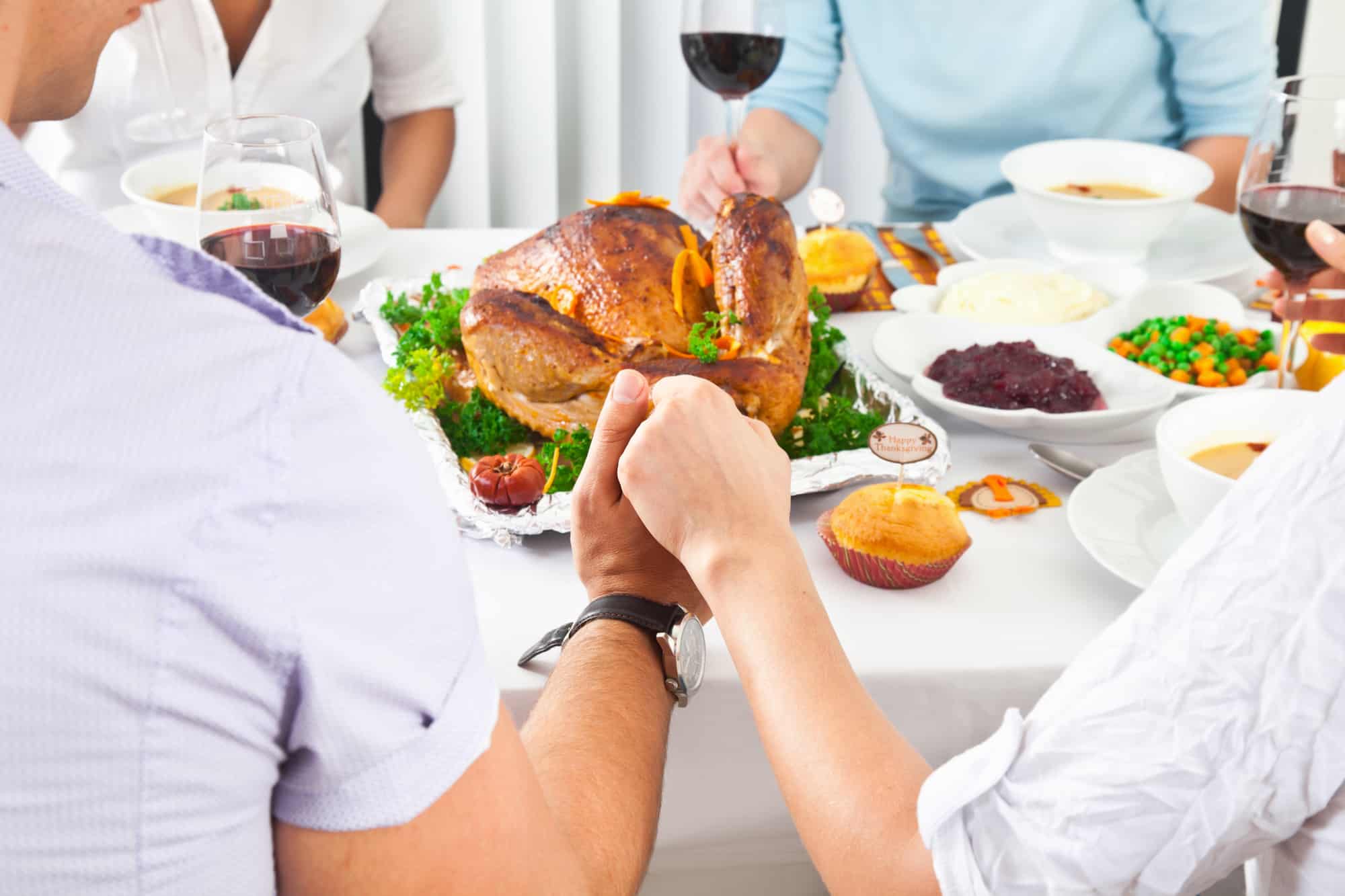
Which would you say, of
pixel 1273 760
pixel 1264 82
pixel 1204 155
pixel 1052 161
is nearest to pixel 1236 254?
pixel 1052 161

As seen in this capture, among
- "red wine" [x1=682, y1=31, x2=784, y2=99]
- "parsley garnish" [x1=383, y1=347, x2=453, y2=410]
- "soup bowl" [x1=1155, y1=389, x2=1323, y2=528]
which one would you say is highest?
"red wine" [x1=682, y1=31, x2=784, y2=99]

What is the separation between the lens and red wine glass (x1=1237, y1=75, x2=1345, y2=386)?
3.96 ft

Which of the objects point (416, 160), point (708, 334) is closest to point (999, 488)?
point (708, 334)

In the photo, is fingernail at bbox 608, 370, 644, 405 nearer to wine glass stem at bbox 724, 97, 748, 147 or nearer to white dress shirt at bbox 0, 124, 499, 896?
white dress shirt at bbox 0, 124, 499, 896

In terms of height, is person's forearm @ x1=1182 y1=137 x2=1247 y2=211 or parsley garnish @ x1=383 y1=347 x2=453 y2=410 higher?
person's forearm @ x1=1182 y1=137 x2=1247 y2=211

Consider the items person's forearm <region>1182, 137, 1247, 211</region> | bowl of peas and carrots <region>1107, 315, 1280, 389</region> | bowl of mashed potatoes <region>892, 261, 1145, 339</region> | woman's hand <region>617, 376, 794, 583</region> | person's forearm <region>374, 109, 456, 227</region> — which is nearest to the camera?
woman's hand <region>617, 376, 794, 583</region>

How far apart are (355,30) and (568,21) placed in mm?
888

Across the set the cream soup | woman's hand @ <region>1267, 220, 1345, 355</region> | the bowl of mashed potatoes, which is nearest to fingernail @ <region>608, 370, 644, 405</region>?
the cream soup

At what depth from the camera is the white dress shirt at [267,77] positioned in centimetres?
213

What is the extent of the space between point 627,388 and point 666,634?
0.20 metres

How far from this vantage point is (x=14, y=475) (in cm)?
41

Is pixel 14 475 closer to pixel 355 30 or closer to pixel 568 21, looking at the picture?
pixel 355 30

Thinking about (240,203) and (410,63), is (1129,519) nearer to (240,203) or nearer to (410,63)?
(240,203)

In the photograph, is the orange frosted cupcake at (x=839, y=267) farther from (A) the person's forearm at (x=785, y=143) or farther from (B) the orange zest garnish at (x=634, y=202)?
(A) the person's forearm at (x=785, y=143)
